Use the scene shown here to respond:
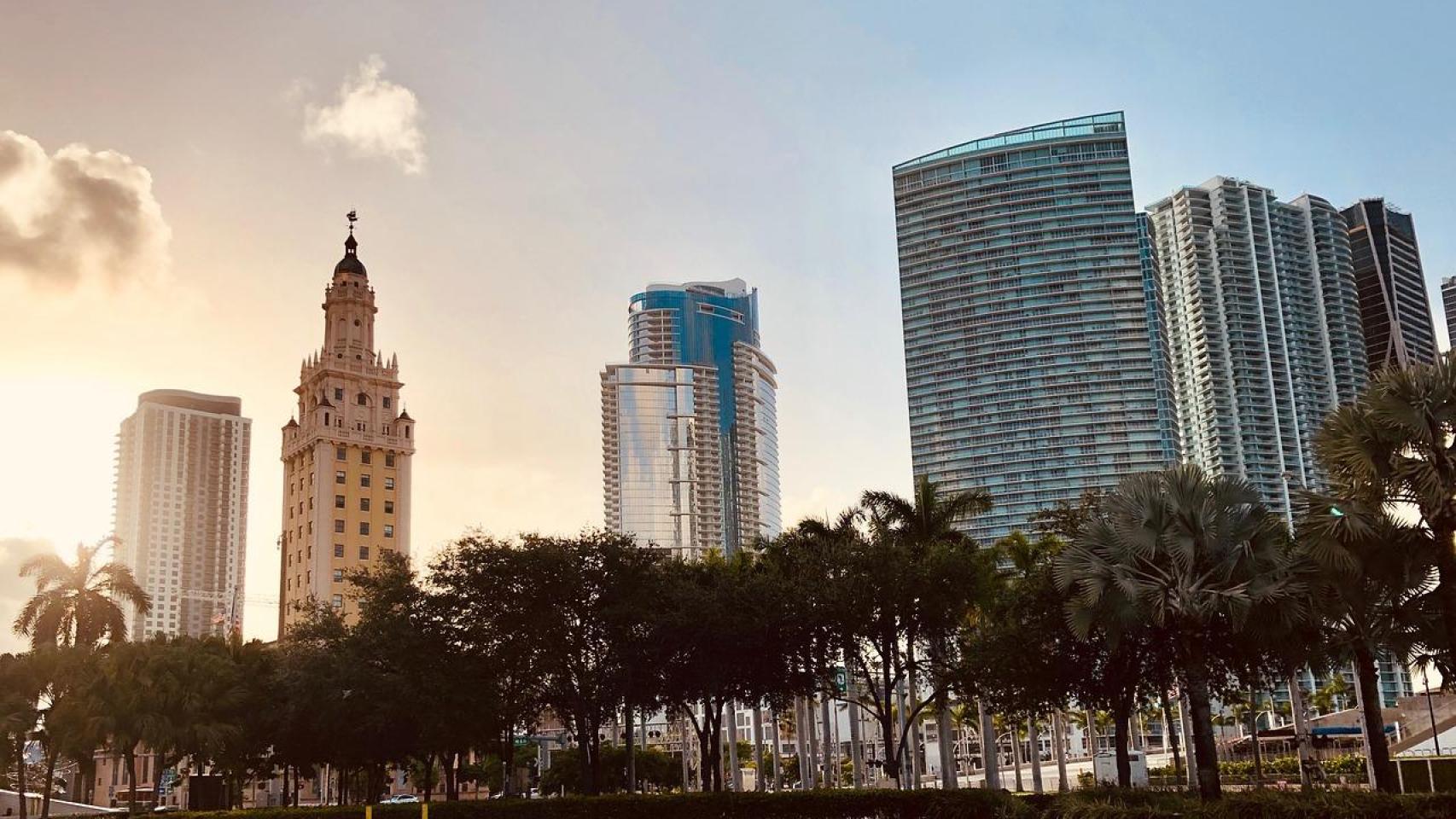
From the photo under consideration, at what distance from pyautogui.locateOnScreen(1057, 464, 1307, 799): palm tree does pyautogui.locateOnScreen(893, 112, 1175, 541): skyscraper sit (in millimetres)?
155233

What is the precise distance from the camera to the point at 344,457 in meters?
114

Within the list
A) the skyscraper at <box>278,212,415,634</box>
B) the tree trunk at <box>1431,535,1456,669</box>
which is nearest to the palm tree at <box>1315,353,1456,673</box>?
the tree trunk at <box>1431,535,1456,669</box>

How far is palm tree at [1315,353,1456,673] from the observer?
2661cm

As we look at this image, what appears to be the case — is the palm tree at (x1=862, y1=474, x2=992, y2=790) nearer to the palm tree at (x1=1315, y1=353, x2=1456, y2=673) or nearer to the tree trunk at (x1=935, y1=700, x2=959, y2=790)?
the tree trunk at (x1=935, y1=700, x2=959, y2=790)

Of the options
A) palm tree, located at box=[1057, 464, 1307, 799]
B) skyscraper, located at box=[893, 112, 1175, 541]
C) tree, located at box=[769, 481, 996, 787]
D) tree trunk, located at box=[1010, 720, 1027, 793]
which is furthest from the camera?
skyscraper, located at box=[893, 112, 1175, 541]

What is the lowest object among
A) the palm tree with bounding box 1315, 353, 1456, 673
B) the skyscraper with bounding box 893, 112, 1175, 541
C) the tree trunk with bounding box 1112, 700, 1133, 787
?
the tree trunk with bounding box 1112, 700, 1133, 787

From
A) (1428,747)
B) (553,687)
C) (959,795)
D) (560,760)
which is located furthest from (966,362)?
(959,795)

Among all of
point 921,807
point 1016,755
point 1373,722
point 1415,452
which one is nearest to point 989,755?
point 921,807

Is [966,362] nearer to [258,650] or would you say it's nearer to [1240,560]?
[258,650]

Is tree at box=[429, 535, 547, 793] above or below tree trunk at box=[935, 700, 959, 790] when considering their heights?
above

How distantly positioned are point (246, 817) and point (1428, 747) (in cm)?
5172

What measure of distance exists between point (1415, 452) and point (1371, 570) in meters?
2.85

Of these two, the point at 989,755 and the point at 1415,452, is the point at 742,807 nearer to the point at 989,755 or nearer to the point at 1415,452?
the point at 989,755

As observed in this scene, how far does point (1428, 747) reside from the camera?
59.3 metres
